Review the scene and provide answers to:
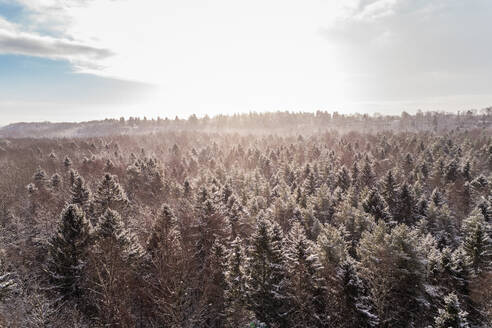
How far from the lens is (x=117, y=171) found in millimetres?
63594

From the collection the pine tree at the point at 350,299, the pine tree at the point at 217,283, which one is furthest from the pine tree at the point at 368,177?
the pine tree at the point at 217,283

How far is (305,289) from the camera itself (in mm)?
22531

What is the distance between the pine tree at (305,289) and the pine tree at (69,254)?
17095 mm

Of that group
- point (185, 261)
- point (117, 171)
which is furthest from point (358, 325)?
point (117, 171)

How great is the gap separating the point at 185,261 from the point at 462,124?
792 ft

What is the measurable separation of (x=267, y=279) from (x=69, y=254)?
1632 centimetres

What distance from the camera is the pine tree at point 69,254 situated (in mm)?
22297

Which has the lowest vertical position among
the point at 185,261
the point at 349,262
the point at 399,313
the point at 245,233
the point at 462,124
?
the point at 399,313

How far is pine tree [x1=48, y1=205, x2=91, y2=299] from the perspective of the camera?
73.2ft

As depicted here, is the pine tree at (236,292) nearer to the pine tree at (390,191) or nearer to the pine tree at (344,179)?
the pine tree at (390,191)

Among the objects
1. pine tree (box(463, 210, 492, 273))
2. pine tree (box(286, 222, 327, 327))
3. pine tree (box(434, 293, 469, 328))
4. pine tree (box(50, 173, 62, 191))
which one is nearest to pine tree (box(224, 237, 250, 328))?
pine tree (box(286, 222, 327, 327))

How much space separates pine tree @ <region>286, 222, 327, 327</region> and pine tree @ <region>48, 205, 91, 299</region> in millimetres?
17095

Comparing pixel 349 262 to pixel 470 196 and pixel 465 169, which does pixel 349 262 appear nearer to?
pixel 470 196

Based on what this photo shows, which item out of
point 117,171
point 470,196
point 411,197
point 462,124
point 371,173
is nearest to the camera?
point 411,197
